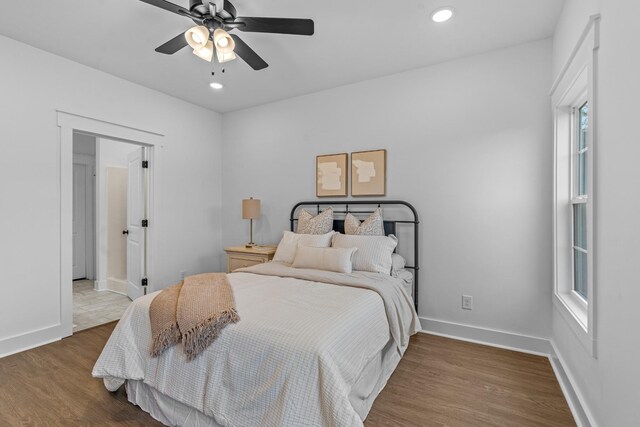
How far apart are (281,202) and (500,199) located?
2547 millimetres

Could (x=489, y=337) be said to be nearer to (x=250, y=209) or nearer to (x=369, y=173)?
(x=369, y=173)

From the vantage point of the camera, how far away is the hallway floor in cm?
347

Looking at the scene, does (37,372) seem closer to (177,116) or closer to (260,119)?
(177,116)

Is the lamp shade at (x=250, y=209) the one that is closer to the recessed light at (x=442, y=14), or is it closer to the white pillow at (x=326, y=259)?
the white pillow at (x=326, y=259)

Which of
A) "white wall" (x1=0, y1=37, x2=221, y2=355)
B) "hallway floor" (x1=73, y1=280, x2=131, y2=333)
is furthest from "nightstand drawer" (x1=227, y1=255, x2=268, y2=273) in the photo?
"white wall" (x1=0, y1=37, x2=221, y2=355)

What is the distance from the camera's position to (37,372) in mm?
2348

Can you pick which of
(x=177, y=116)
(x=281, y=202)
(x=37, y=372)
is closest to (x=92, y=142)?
(x=177, y=116)

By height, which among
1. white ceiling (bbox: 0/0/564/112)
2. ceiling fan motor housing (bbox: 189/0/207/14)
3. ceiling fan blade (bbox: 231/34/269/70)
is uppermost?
white ceiling (bbox: 0/0/564/112)

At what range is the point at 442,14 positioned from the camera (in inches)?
90.2

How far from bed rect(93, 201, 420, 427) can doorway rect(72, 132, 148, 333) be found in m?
1.98

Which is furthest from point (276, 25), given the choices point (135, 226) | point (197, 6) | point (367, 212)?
point (135, 226)

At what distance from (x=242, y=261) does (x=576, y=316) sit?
316 centimetres

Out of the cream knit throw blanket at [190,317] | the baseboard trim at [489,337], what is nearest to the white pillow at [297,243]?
the cream knit throw blanket at [190,317]

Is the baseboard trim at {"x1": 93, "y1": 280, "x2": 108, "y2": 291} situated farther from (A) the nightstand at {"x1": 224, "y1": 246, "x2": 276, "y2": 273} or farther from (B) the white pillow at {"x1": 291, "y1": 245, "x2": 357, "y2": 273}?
(B) the white pillow at {"x1": 291, "y1": 245, "x2": 357, "y2": 273}
